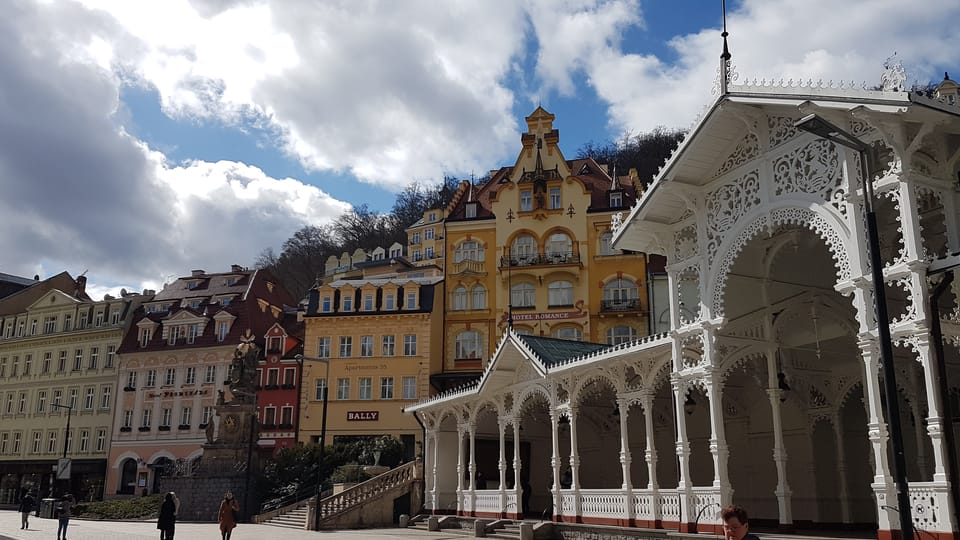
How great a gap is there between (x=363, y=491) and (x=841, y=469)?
57.2 ft

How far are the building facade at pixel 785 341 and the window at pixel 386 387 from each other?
18.4 m

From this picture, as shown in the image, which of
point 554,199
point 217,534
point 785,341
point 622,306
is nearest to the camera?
point 785,341

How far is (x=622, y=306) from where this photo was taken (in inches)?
1670

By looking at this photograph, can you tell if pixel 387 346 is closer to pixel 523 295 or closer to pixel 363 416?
pixel 363 416

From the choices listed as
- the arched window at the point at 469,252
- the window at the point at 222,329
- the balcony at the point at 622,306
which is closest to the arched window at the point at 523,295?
A: the arched window at the point at 469,252

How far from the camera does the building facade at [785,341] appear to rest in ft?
43.2

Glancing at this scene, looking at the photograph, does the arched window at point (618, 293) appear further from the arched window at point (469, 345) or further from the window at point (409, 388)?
the window at point (409, 388)

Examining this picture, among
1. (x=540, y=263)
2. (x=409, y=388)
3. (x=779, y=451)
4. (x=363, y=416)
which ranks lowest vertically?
(x=779, y=451)

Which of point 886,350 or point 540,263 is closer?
point 886,350

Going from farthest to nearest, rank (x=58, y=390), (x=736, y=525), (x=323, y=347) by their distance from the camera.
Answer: (x=58, y=390)
(x=323, y=347)
(x=736, y=525)

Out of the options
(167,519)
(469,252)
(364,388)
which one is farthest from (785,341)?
(364,388)

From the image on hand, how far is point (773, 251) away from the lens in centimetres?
1861

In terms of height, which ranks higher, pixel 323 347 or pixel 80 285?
pixel 80 285

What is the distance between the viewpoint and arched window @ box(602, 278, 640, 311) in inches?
1677
